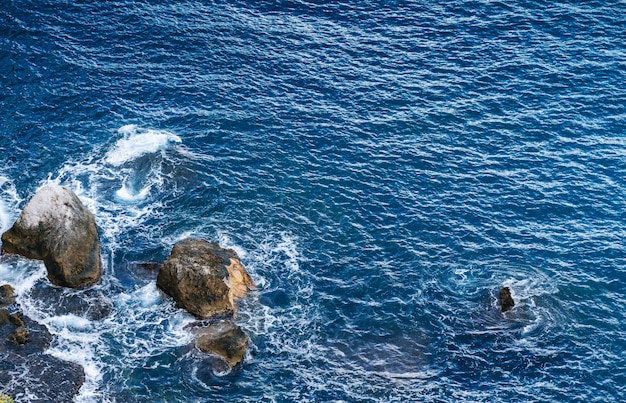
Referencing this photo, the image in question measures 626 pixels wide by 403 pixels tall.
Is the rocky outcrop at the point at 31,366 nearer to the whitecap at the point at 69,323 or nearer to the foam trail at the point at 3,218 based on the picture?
the whitecap at the point at 69,323

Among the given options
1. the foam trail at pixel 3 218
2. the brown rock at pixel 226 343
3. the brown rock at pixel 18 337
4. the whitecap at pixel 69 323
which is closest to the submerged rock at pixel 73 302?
the whitecap at pixel 69 323

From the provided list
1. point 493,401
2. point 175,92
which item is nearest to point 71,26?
point 175,92

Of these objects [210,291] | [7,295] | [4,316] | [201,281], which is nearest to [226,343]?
[210,291]

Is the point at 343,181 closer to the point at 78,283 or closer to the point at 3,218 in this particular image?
the point at 78,283

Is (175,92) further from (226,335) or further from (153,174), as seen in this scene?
(226,335)

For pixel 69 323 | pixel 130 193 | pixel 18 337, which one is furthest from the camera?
pixel 130 193

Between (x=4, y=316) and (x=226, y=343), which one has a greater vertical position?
(x=226, y=343)

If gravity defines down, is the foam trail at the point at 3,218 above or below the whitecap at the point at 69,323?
above
